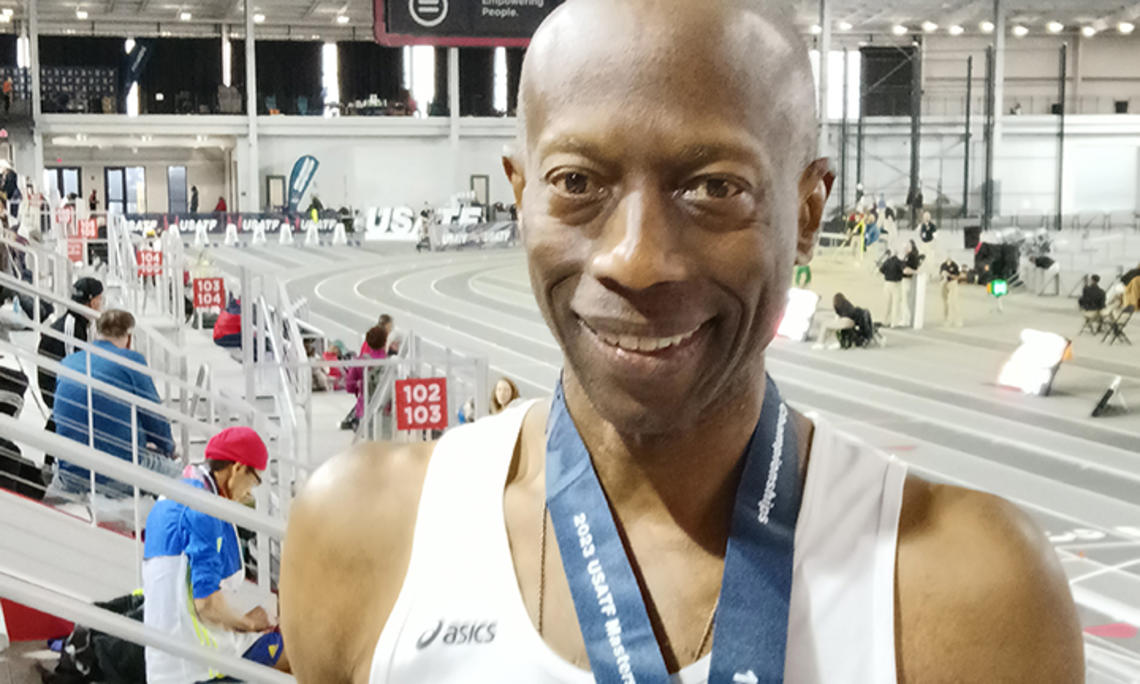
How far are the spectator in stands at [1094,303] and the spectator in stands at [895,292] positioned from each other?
9.18 feet

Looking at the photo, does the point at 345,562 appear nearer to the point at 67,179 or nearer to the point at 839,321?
the point at 839,321

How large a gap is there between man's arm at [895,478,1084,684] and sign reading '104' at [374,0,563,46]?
67.0ft

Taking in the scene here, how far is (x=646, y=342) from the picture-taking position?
43.1 inches

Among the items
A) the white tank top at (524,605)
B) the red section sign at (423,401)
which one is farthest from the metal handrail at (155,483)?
the red section sign at (423,401)

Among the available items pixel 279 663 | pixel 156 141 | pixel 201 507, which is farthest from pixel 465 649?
pixel 156 141

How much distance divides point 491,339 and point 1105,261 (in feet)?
50.2

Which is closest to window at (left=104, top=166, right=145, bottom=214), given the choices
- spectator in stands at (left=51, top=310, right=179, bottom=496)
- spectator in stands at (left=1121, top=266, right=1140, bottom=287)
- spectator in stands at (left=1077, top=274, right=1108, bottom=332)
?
spectator in stands at (left=1077, top=274, right=1108, bottom=332)

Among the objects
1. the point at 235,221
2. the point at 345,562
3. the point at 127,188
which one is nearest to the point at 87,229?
the point at 345,562

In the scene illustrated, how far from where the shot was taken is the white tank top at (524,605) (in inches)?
44.1

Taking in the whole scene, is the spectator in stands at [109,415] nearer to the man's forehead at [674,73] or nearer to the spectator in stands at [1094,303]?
the man's forehead at [674,73]

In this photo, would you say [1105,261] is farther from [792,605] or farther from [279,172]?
[792,605]

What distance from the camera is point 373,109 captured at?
153ft

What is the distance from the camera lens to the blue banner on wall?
44625 mm

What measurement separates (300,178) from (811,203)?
147 feet
